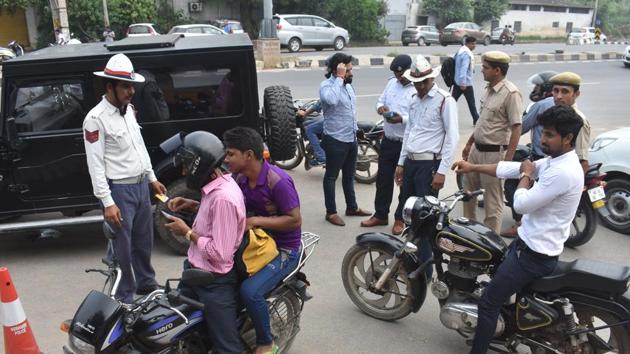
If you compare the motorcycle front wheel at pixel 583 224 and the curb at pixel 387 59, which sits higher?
the curb at pixel 387 59

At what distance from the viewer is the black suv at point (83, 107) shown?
4.60m

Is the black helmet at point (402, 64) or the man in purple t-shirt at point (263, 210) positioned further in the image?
the black helmet at point (402, 64)

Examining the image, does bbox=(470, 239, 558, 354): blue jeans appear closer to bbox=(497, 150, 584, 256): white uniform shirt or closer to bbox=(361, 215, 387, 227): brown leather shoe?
bbox=(497, 150, 584, 256): white uniform shirt

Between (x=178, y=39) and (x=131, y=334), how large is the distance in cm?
361

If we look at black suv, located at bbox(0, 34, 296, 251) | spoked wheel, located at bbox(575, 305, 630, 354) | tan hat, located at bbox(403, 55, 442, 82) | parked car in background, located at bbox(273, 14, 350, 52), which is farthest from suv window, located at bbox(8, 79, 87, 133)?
parked car in background, located at bbox(273, 14, 350, 52)

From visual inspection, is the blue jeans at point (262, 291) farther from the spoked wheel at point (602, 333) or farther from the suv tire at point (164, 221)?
the suv tire at point (164, 221)

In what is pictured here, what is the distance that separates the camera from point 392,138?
557cm

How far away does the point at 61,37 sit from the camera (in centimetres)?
2048

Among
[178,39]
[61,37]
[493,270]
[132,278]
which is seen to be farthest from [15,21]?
[493,270]

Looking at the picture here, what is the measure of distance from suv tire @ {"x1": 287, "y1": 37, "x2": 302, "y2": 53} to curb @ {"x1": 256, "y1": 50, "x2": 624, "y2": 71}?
300cm

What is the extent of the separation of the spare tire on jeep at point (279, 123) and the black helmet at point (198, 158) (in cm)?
268

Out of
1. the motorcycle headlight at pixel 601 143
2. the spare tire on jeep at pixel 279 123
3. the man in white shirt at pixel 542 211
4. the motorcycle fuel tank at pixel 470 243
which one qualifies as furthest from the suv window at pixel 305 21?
the man in white shirt at pixel 542 211

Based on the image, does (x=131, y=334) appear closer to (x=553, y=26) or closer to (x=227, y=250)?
(x=227, y=250)

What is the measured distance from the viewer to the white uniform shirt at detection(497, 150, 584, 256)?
111 inches
